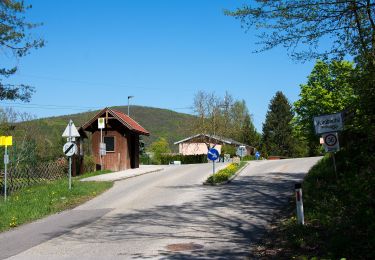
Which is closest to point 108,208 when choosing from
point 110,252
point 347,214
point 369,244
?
point 110,252

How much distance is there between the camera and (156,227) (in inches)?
472

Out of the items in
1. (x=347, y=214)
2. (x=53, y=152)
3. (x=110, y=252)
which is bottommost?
(x=110, y=252)

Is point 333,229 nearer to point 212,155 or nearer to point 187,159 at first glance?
point 212,155

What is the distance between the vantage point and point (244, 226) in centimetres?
1177

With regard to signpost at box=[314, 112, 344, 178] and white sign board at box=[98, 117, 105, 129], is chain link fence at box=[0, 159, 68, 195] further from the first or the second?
signpost at box=[314, 112, 344, 178]

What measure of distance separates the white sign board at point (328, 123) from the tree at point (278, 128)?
2911 inches

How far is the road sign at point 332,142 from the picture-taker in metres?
12.6

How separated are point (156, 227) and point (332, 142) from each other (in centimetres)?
512

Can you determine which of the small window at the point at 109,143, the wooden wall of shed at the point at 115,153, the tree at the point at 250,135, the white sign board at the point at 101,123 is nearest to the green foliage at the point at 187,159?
the tree at the point at 250,135

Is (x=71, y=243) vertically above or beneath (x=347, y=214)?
beneath

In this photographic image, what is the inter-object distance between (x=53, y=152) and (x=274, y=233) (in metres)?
30.1

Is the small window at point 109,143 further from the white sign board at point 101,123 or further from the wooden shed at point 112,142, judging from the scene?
the white sign board at point 101,123

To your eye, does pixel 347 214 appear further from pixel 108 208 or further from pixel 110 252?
pixel 108 208

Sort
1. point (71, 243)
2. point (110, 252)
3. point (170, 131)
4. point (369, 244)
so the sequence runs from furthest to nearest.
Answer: point (170, 131)
point (71, 243)
point (110, 252)
point (369, 244)
